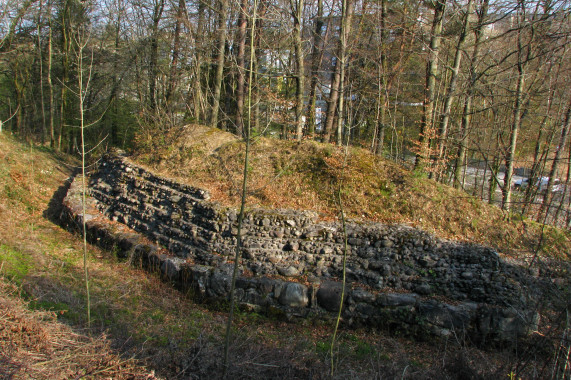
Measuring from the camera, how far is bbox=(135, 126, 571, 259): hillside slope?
347 inches

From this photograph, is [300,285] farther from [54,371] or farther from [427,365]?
[54,371]

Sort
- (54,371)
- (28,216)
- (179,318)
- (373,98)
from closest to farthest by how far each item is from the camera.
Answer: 1. (54,371)
2. (179,318)
3. (28,216)
4. (373,98)

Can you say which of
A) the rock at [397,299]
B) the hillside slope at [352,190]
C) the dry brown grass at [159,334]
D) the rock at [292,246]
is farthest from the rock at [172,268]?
the rock at [397,299]

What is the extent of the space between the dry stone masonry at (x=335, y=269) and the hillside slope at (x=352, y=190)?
67 centimetres

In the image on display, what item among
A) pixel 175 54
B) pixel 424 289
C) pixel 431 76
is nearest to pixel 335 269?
pixel 424 289

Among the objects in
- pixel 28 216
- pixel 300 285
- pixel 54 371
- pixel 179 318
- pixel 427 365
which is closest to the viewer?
pixel 54 371

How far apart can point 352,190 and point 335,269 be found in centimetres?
264

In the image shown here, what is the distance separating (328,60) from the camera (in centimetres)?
1772

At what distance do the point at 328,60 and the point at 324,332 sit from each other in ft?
48.2

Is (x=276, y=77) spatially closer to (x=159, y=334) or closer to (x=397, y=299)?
(x=397, y=299)

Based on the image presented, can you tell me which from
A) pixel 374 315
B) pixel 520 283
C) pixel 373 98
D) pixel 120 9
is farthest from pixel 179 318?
pixel 120 9

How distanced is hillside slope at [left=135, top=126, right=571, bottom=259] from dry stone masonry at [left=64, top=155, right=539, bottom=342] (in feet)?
2.21

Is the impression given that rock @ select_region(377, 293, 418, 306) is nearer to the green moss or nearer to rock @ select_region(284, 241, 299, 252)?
rock @ select_region(284, 241, 299, 252)

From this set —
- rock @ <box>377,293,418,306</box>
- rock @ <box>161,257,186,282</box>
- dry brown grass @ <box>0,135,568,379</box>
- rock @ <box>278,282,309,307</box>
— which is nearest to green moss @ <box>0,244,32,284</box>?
dry brown grass @ <box>0,135,568,379</box>
